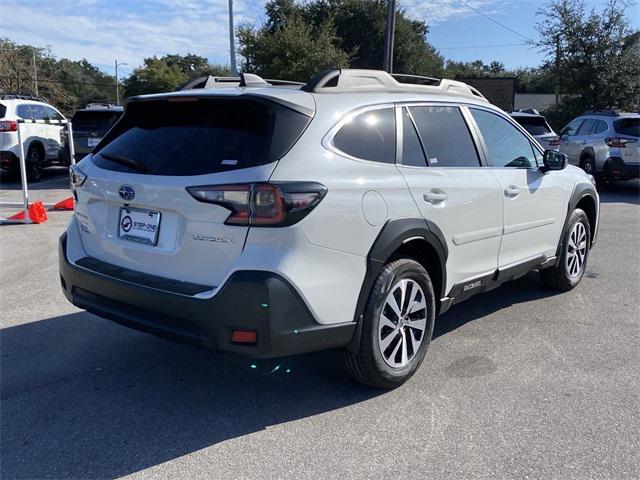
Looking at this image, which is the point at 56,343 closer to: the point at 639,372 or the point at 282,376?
the point at 282,376

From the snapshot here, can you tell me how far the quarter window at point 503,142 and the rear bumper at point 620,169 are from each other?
957cm

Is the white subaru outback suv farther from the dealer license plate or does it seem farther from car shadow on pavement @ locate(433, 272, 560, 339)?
car shadow on pavement @ locate(433, 272, 560, 339)

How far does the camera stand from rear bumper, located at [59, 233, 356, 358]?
2938 millimetres

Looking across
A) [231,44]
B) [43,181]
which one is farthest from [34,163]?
[231,44]

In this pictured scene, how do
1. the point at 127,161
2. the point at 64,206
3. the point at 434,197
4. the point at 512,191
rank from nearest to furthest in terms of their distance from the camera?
1. the point at 127,161
2. the point at 434,197
3. the point at 512,191
4. the point at 64,206

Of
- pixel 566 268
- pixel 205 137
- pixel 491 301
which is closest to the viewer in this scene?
pixel 205 137

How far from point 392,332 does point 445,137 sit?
1499 millimetres

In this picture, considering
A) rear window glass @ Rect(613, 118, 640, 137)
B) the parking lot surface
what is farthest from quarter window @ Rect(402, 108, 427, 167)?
rear window glass @ Rect(613, 118, 640, 137)

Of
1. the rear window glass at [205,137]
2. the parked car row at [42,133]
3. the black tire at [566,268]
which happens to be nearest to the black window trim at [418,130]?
the rear window glass at [205,137]

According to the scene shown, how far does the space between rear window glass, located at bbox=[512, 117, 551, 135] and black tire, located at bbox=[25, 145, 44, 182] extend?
39.9 feet

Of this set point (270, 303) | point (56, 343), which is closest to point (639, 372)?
point (270, 303)

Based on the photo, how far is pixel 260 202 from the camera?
2949 mm

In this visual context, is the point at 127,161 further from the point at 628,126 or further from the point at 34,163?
the point at 628,126

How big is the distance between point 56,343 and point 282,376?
5.88 feet
